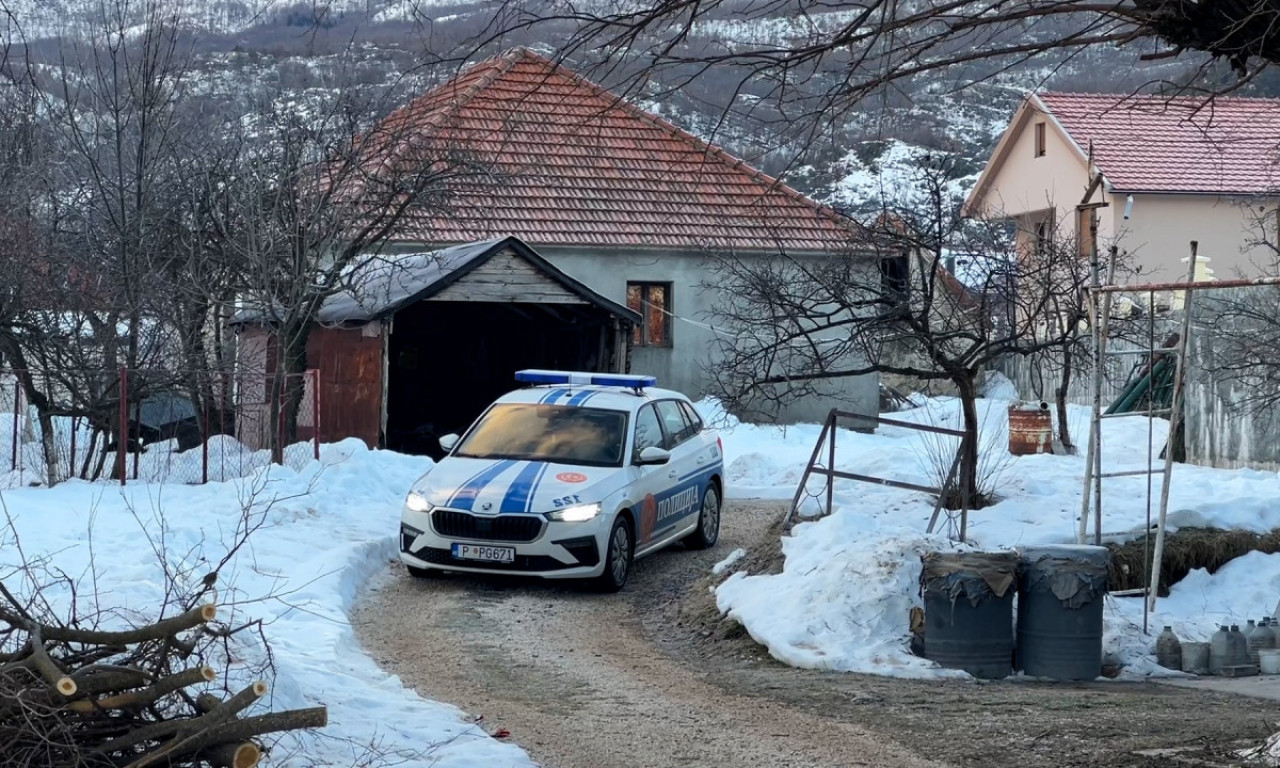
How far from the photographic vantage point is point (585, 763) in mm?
7211

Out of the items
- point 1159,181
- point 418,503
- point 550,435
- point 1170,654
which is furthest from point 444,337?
point 1159,181

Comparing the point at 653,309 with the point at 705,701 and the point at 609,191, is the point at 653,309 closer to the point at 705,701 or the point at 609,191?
the point at 609,191

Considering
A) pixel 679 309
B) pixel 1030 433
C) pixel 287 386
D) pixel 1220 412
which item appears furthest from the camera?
pixel 679 309

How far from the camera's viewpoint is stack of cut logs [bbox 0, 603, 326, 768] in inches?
195

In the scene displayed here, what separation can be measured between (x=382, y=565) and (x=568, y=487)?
239 centimetres

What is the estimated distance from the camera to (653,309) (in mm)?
29984

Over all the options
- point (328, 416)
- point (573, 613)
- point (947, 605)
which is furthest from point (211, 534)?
point (328, 416)

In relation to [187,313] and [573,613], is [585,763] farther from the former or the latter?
[187,313]

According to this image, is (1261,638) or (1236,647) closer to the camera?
(1236,647)

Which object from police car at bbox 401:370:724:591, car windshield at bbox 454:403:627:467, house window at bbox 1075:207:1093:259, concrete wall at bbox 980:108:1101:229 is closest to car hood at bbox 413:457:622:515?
police car at bbox 401:370:724:591

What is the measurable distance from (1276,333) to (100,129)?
17028 mm

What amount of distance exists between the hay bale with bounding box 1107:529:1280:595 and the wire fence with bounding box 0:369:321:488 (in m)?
9.79

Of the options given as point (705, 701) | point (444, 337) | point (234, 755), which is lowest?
point (705, 701)

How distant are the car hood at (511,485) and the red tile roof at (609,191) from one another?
14.9 m
